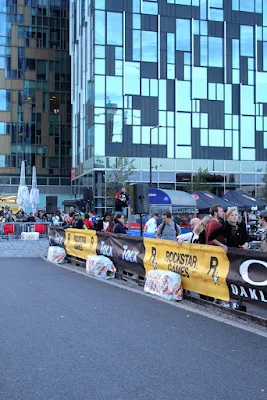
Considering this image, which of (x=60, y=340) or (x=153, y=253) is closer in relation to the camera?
(x=60, y=340)

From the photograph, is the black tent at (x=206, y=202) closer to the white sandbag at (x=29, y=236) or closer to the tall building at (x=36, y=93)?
the white sandbag at (x=29, y=236)

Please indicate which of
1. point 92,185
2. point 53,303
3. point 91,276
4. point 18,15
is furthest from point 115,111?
point 53,303

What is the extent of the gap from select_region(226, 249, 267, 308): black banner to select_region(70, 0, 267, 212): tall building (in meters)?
40.1

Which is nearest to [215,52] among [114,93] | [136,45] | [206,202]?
[136,45]

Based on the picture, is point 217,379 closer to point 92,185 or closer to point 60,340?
point 60,340

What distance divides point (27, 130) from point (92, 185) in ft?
80.8

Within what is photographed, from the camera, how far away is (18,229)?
34.2 m

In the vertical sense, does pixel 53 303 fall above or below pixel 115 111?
below

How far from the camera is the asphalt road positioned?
4.90 metres

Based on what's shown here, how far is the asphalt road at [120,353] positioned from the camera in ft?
16.1

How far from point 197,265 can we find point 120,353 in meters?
3.77

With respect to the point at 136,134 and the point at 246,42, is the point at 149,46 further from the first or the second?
the point at 246,42

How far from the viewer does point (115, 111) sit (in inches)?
1919

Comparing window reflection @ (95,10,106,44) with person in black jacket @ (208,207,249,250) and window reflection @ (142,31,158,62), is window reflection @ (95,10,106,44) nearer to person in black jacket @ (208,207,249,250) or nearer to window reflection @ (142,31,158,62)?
window reflection @ (142,31,158,62)
